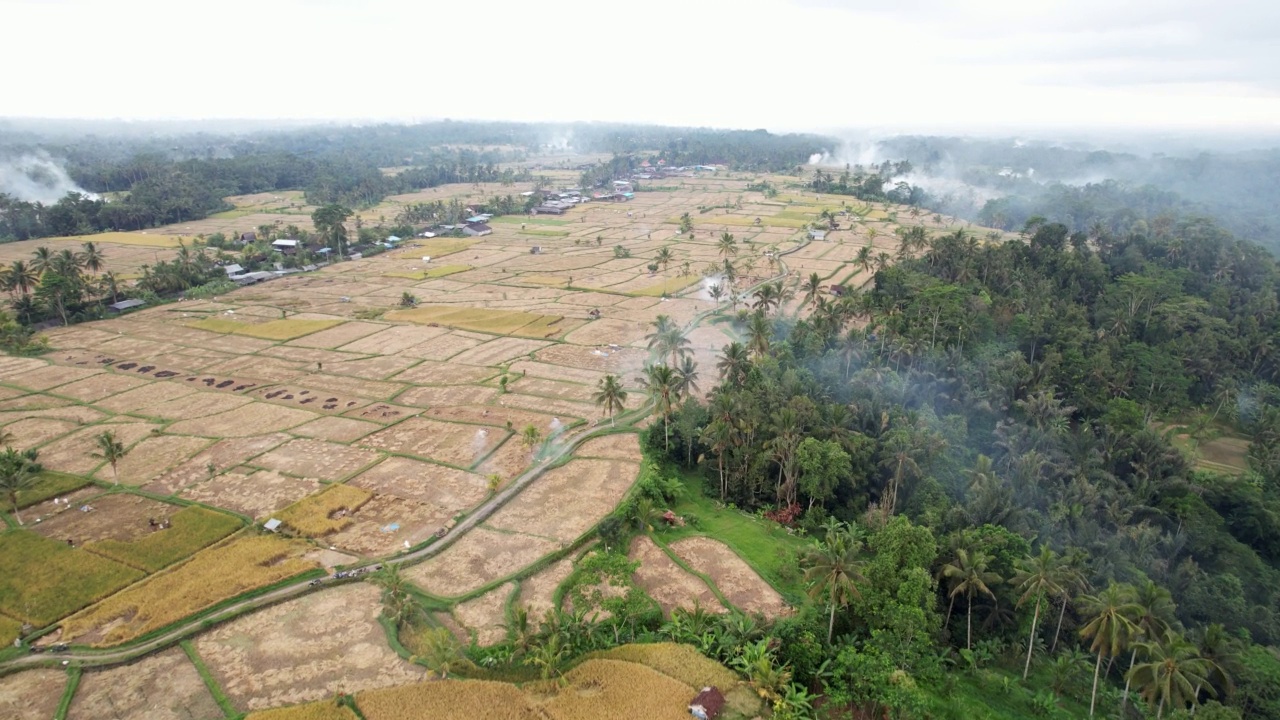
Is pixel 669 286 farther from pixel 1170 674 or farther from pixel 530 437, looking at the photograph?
pixel 1170 674

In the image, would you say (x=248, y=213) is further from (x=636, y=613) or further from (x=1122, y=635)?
(x=1122, y=635)

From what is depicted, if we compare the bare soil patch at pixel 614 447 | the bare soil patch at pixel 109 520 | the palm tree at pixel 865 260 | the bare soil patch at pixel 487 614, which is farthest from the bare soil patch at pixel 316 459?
the palm tree at pixel 865 260

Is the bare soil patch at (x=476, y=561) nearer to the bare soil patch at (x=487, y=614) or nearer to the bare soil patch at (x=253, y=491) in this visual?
the bare soil patch at (x=487, y=614)

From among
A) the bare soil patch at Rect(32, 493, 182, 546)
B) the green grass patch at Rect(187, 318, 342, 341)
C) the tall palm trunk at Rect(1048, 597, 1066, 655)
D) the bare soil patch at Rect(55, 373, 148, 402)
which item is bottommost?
the tall palm trunk at Rect(1048, 597, 1066, 655)

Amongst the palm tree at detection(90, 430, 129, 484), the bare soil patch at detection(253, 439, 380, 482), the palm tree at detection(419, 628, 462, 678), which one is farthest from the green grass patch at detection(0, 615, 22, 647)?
the palm tree at detection(419, 628, 462, 678)

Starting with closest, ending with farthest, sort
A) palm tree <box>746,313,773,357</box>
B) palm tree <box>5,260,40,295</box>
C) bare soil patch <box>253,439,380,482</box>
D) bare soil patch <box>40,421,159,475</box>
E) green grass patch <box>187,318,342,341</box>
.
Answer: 1. bare soil patch <box>253,439,380,482</box>
2. bare soil patch <box>40,421,159,475</box>
3. palm tree <box>746,313,773,357</box>
4. green grass patch <box>187,318,342,341</box>
5. palm tree <box>5,260,40,295</box>

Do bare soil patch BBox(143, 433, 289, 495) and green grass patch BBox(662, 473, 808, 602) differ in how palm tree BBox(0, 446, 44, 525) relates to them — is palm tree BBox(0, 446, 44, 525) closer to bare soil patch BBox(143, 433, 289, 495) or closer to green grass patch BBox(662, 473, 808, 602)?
bare soil patch BBox(143, 433, 289, 495)

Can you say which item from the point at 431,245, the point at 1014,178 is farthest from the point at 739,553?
the point at 1014,178
